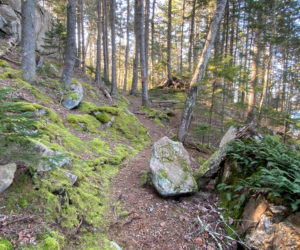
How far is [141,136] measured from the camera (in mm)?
8711

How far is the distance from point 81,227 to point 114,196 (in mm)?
1153

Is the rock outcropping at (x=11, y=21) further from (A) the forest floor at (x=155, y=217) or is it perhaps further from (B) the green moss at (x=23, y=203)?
(B) the green moss at (x=23, y=203)

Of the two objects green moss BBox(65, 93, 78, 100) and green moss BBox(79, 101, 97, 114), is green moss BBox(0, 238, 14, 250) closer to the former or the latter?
green moss BBox(79, 101, 97, 114)

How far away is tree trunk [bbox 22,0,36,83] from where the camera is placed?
7.16 meters

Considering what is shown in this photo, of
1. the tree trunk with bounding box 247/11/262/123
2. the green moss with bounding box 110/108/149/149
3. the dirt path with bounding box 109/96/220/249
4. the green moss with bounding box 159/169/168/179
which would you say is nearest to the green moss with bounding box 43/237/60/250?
the dirt path with bounding box 109/96/220/249

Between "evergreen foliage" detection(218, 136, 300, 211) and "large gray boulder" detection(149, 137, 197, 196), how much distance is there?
2.72 ft

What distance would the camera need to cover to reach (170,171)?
171 inches

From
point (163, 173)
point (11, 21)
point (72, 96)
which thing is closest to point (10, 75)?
point (72, 96)

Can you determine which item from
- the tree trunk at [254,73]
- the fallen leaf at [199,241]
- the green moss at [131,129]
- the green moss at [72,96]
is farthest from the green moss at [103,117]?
the tree trunk at [254,73]

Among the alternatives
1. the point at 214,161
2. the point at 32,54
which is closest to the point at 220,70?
the point at 214,161

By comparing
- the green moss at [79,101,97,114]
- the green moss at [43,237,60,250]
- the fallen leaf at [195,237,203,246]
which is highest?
the green moss at [79,101,97,114]

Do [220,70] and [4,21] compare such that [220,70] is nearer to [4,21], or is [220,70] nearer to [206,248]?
[206,248]

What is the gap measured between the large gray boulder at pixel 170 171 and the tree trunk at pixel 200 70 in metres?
3.10

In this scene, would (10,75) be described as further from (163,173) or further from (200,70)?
(200,70)
